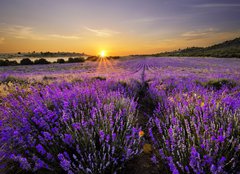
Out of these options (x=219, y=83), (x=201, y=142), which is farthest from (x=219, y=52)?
(x=201, y=142)

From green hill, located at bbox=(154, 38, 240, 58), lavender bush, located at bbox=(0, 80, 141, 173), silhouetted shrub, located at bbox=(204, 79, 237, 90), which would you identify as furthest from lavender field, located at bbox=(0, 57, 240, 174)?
green hill, located at bbox=(154, 38, 240, 58)

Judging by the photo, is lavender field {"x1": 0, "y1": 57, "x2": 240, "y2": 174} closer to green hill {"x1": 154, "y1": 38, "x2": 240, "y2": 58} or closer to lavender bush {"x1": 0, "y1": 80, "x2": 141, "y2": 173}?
lavender bush {"x1": 0, "y1": 80, "x2": 141, "y2": 173}

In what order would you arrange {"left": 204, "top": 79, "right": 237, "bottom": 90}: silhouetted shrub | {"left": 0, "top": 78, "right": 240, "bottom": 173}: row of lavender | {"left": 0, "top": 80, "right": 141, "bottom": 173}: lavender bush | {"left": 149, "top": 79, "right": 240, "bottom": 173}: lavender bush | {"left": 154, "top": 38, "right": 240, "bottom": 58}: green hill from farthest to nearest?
{"left": 154, "top": 38, "right": 240, "bottom": 58}: green hill < {"left": 204, "top": 79, "right": 237, "bottom": 90}: silhouetted shrub < {"left": 0, "top": 80, "right": 141, "bottom": 173}: lavender bush < {"left": 0, "top": 78, "right": 240, "bottom": 173}: row of lavender < {"left": 149, "top": 79, "right": 240, "bottom": 173}: lavender bush

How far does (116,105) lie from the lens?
108 inches

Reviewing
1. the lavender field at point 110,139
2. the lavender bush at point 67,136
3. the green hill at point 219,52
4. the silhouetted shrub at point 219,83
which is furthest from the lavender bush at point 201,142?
the green hill at point 219,52

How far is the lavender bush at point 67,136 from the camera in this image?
5.30 ft

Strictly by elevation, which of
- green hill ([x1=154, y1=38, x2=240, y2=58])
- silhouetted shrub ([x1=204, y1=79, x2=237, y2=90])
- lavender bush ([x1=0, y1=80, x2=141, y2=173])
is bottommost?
lavender bush ([x1=0, y1=80, x2=141, y2=173])

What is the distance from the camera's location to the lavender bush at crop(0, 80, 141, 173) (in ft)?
5.30

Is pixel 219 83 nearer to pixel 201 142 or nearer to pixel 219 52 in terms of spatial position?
pixel 201 142

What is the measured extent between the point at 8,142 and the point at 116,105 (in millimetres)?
1494

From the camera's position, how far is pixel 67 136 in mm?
1784

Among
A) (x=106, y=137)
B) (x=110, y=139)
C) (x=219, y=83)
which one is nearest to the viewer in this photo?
(x=106, y=137)

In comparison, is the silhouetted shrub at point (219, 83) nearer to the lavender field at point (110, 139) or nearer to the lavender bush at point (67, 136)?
the lavender field at point (110, 139)

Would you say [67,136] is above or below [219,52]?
below
